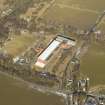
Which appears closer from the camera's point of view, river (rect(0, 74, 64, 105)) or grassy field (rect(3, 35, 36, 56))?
river (rect(0, 74, 64, 105))

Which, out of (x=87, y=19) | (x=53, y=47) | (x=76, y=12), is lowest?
(x=53, y=47)

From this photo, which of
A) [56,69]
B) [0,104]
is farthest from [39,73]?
[0,104]

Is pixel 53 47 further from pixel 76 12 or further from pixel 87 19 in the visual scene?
pixel 76 12

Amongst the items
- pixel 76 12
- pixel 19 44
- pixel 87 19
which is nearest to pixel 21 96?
pixel 19 44

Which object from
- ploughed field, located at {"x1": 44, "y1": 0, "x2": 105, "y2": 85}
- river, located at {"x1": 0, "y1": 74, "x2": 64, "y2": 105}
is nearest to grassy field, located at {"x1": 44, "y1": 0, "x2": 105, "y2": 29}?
ploughed field, located at {"x1": 44, "y1": 0, "x2": 105, "y2": 85}

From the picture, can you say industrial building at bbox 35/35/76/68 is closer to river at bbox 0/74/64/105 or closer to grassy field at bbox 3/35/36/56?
grassy field at bbox 3/35/36/56

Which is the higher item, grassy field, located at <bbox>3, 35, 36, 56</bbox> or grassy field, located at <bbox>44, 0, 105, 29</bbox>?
grassy field, located at <bbox>44, 0, 105, 29</bbox>

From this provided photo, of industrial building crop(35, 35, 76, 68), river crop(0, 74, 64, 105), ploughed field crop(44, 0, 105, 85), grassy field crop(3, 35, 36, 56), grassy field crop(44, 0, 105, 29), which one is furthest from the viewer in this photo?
grassy field crop(44, 0, 105, 29)
